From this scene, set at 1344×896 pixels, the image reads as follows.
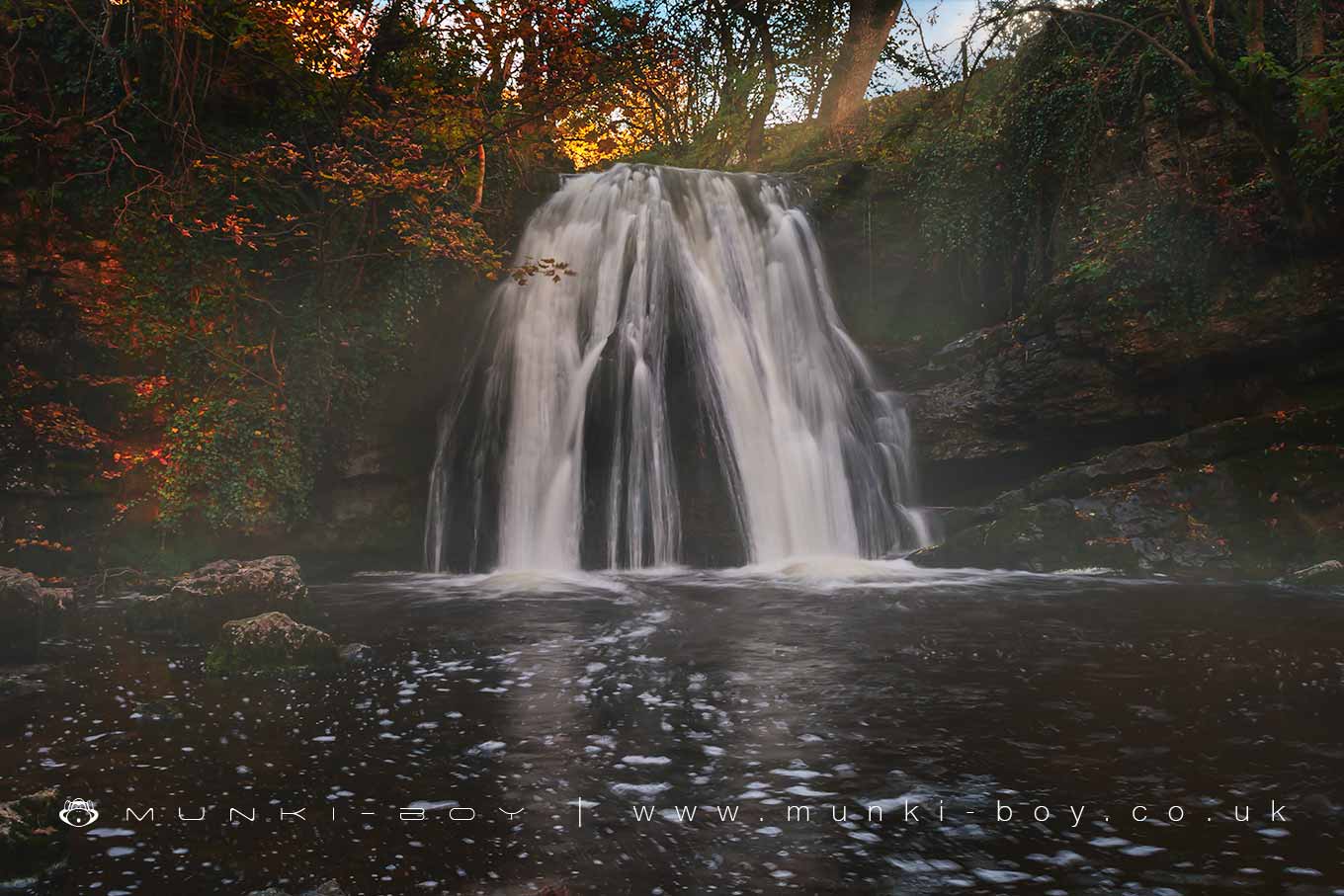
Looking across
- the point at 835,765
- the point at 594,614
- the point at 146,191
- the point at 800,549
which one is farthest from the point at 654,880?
the point at 146,191

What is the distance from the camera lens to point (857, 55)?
75.9ft

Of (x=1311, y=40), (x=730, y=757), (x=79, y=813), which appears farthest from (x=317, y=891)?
(x=1311, y=40)

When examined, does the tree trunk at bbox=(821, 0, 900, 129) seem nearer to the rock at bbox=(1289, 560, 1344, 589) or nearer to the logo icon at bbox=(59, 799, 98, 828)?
the rock at bbox=(1289, 560, 1344, 589)

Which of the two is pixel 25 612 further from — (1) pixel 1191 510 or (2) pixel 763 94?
(2) pixel 763 94

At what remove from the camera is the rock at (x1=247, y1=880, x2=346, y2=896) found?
3363mm

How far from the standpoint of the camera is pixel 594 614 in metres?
9.46

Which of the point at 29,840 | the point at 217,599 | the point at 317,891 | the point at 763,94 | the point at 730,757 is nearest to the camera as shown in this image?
the point at 317,891

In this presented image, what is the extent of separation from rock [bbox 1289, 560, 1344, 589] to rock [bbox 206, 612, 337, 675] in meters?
10.2

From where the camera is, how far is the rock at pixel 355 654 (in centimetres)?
732

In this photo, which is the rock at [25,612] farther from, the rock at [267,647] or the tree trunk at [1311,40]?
the tree trunk at [1311,40]

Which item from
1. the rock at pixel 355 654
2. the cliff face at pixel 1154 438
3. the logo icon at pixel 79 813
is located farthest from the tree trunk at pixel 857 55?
the logo icon at pixel 79 813

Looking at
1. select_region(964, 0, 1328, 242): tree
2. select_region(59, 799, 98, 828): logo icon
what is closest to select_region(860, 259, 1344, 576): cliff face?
select_region(964, 0, 1328, 242): tree

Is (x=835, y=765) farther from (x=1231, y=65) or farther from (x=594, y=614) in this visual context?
(x=1231, y=65)

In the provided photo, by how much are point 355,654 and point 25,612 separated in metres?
3.46
